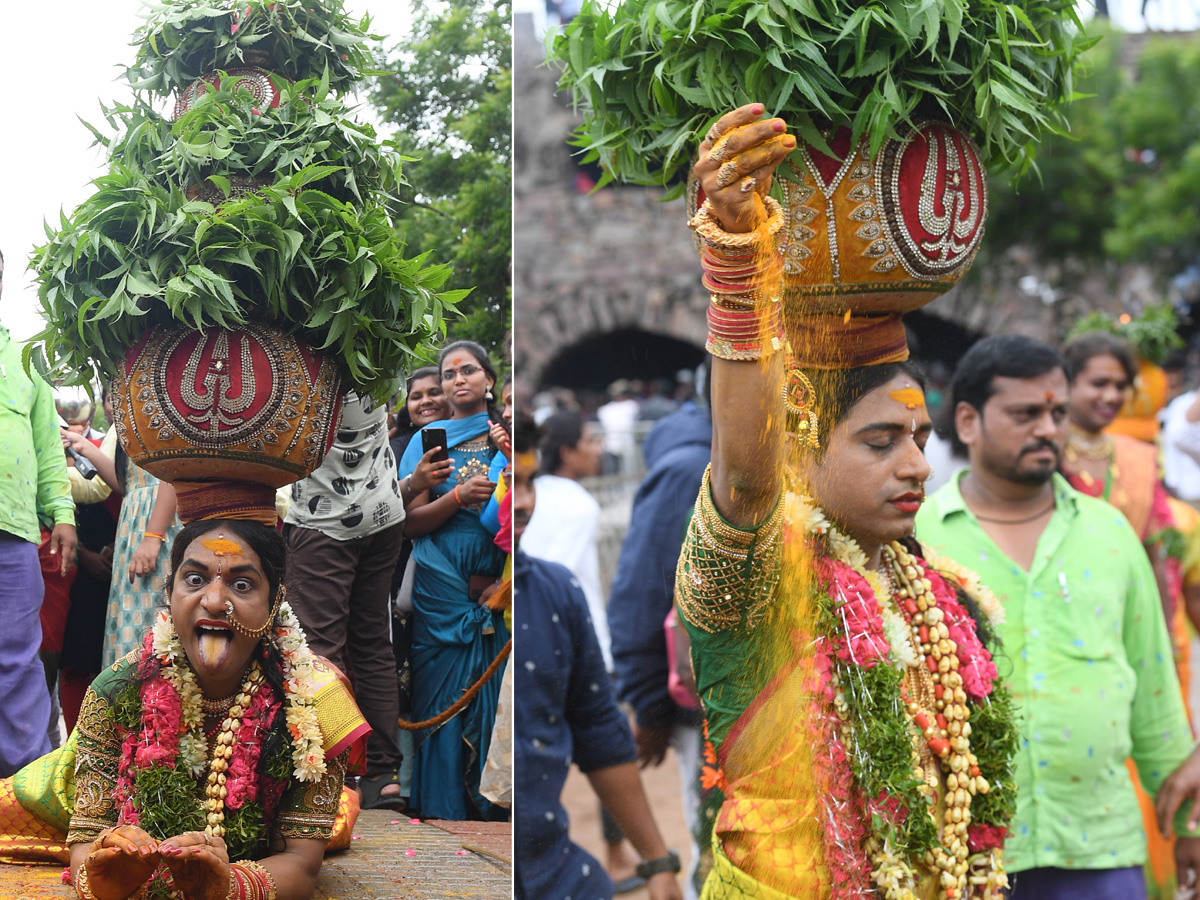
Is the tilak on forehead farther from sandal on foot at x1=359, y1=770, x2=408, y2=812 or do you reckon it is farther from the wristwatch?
the wristwatch

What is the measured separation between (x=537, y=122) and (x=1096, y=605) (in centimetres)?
882

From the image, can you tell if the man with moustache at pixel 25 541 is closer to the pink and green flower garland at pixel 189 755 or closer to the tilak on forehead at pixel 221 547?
the pink and green flower garland at pixel 189 755

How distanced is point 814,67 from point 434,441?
1.39 metres

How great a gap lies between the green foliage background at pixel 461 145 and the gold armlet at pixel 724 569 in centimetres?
96

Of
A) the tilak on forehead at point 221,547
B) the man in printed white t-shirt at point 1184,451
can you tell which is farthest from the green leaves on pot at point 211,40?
the man in printed white t-shirt at point 1184,451

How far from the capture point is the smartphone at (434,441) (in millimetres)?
3232

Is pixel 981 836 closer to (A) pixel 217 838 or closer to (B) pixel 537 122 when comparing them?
(A) pixel 217 838

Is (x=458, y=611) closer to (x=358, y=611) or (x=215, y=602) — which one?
(x=358, y=611)

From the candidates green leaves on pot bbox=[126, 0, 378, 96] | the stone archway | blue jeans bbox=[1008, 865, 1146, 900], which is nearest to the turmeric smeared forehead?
green leaves on pot bbox=[126, 0, 378, 96]

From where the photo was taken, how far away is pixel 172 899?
8.72 feet

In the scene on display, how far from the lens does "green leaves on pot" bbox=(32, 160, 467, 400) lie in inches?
106

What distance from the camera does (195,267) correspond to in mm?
2670

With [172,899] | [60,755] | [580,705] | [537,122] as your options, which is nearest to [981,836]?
[580,705]

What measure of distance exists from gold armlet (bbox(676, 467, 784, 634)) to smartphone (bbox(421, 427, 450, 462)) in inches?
35.0
